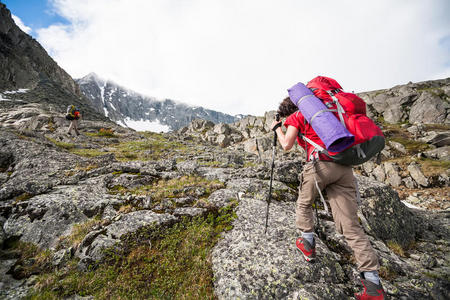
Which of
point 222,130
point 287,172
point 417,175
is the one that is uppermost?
point 222,130

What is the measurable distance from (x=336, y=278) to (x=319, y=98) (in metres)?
4.43

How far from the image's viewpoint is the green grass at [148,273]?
12.7ft

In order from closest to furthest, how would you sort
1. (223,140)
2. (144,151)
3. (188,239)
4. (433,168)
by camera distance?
(188,239) < (144,151) < (433,168) < (223,140)

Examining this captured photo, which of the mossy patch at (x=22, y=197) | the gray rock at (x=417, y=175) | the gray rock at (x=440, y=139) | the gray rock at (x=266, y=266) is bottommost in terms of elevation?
the gray rock at (x=417, y=175)

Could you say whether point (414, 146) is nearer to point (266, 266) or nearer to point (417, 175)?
point (417, 175)

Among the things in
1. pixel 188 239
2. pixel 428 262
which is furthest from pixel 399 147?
pixel 188 239

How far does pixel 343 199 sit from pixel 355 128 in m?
1.68

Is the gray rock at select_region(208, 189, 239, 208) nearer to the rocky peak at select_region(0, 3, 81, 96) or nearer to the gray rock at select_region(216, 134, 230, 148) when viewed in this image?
Result: the gray rock at select_region(216, 134, 230, 148)

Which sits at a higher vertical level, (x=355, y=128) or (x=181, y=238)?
(x=355, y=128)

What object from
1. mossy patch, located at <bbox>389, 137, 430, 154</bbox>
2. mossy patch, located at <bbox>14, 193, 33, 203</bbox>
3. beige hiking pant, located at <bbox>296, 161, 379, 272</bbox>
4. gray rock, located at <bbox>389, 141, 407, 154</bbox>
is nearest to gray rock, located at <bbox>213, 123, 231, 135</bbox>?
gray rock, located at <bbox>389, 141, 407, 154</bbox>

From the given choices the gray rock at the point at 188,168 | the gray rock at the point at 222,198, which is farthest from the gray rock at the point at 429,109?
the gray rock at the point at 222,198

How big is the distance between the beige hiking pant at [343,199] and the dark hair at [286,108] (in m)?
1.48

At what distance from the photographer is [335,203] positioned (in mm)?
4020

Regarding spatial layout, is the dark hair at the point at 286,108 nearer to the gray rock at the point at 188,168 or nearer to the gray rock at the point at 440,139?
the gray rock at the point at 188,168
